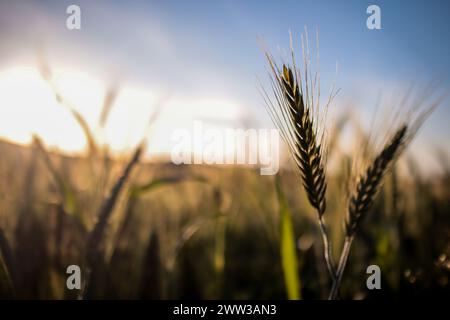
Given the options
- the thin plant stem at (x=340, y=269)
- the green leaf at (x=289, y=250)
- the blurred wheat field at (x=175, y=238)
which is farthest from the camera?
the blurred wheat field at (x=175, y=238)

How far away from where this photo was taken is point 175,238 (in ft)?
6.24

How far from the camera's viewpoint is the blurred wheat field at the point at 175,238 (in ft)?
4.28

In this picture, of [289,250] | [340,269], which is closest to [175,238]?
[289,250]

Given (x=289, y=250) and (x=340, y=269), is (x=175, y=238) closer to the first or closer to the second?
(x=289, y=250)

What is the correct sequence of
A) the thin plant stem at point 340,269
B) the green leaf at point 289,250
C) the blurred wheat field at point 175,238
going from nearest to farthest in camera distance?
the thin plant stem at point 340,269 < the green leaf at point 289,250 < the blurred wheat field at point 175,238

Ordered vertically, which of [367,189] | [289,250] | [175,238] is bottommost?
[175,238]

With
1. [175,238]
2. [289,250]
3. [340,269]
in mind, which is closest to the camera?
[340,269]

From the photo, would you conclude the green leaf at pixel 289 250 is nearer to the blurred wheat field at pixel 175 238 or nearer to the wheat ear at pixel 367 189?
the blurred wheat field at pixel 175 238

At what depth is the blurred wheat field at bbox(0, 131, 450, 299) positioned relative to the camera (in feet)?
4.28

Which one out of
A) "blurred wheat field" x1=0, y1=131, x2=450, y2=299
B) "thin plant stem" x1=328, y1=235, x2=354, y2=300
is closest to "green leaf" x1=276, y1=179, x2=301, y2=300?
"blurred wheat field" x1=0, y1=131, x2=450, y2=299

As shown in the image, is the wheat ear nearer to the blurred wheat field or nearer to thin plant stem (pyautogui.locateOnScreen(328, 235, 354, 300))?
thin plant stem (pyautogui.locateOnScreen(328, 235, 354, 300))

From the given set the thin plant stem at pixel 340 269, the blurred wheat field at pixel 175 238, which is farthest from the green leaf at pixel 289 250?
the thin plant stem at pixel 340 269
